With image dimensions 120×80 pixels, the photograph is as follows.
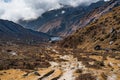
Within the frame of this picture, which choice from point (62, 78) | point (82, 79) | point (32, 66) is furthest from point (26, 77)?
point (32, 66)

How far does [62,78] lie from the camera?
411 ft

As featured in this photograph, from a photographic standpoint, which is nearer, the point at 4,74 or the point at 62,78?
the point at 62,78

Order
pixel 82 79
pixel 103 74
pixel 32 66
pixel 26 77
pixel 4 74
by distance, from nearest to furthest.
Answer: pixel 82 79, pixel 103 74, pixel 26 77, pixel 4 74, pixel 32 66

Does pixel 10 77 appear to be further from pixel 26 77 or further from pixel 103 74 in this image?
pixel 103 74

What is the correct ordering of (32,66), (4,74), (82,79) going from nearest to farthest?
(82,79) → (4,74) → (32,66)

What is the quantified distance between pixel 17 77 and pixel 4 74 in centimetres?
1652

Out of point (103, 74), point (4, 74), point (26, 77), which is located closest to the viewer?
point (103, 74)

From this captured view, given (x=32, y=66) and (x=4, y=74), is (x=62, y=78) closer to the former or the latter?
(x=4, y=74)

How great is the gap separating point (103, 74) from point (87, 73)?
6.32 m

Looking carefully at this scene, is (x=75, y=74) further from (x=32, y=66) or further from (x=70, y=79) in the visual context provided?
(x=32, y=66)

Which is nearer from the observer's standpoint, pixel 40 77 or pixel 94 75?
pixel 94 75

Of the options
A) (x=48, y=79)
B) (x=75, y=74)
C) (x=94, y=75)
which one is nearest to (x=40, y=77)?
(x=48, y=79)

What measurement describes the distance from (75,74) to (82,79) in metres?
14.4

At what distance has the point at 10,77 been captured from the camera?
142125mm
